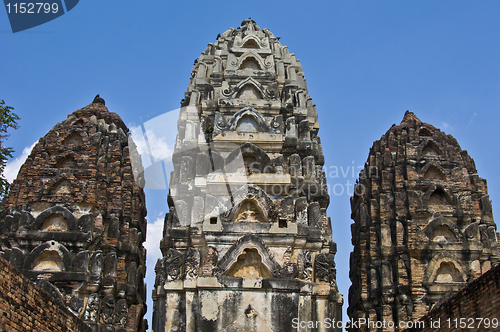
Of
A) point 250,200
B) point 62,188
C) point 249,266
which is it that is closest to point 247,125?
point 250,200

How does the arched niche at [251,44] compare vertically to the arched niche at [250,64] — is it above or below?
Answer: above

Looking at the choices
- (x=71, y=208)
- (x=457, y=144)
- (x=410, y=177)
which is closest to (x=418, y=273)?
(x=410, y=177)

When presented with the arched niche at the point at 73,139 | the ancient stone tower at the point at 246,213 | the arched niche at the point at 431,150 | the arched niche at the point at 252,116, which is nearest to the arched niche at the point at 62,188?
the arched niche at the point at 73,139

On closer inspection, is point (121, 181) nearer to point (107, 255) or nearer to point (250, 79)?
point (107, 255)

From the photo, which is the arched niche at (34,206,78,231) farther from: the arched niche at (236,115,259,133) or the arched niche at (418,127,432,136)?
the arched niche at (418,127,432,136)

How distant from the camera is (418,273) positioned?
20875 mm

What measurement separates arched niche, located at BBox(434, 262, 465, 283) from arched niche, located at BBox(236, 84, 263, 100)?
945cm

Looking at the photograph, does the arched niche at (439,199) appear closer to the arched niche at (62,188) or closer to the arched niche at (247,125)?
the arched niche at (247,125)

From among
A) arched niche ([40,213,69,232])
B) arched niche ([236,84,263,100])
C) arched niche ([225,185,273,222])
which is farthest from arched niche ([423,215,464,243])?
arched niche ([40,213,69,232])

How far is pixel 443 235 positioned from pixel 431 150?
435cm

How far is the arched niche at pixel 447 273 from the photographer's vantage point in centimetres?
2069

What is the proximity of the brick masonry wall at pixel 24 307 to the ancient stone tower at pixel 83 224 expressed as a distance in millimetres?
7012

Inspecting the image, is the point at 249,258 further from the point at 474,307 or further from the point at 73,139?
the point at 73,139

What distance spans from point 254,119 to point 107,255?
24.5 feet
